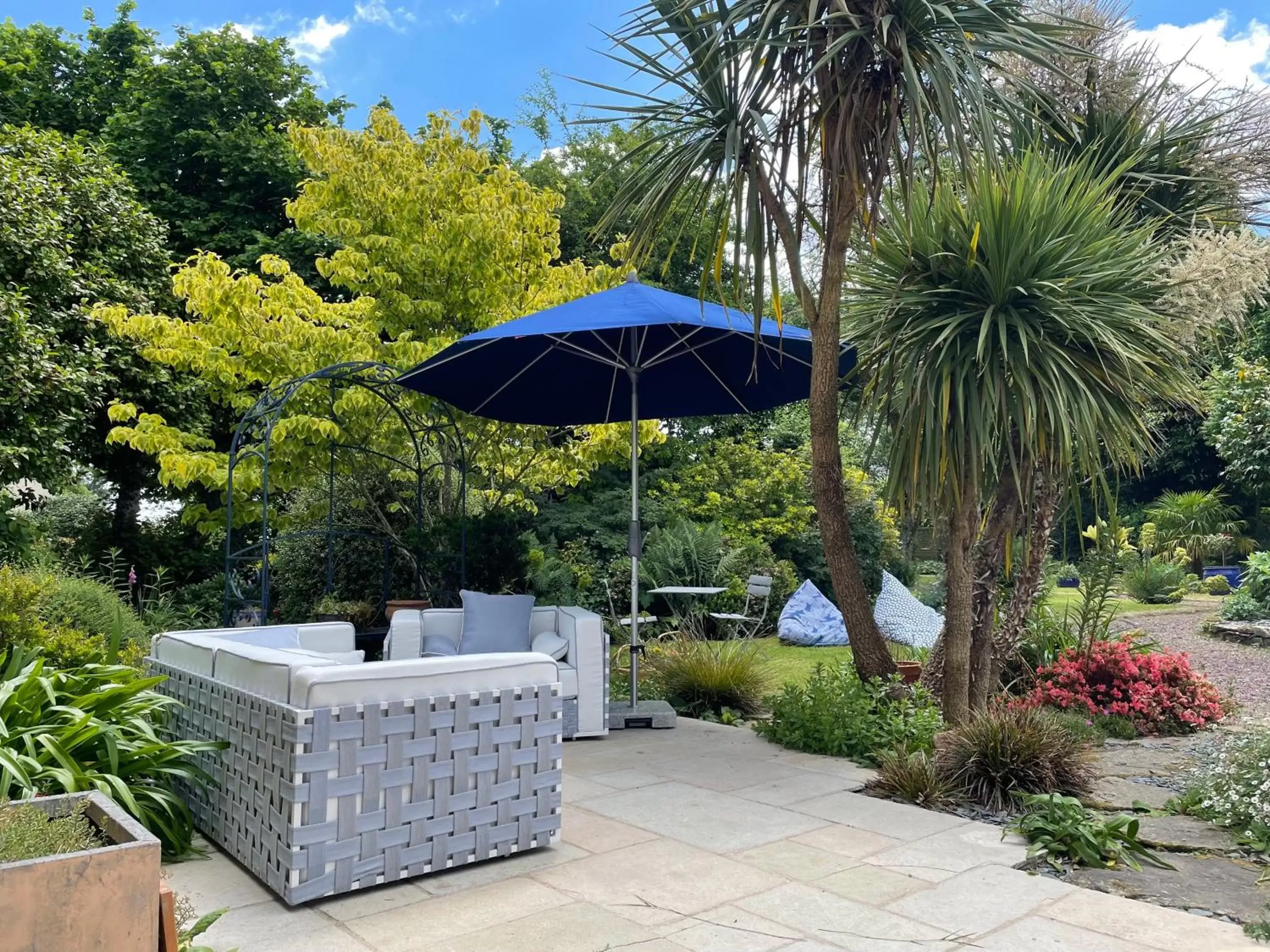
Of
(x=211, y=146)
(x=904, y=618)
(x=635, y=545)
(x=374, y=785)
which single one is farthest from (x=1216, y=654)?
(x=211, y=146)

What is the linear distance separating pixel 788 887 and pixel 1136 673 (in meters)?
3.71

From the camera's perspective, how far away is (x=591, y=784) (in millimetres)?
4094

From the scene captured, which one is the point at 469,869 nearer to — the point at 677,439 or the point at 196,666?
the point at 196,666

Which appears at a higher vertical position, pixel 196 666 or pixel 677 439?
pixel 677 439

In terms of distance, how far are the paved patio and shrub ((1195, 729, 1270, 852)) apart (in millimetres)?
847

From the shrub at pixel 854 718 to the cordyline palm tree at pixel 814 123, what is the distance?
17cm

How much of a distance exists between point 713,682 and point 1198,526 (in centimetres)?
1356

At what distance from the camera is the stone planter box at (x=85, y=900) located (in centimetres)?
176

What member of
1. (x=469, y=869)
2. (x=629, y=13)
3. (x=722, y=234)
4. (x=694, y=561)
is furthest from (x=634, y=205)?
(x=694, y=561)

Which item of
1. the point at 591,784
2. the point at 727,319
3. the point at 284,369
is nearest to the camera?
the point at 591,784

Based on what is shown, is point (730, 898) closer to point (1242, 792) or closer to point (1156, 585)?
point (1242, 792)

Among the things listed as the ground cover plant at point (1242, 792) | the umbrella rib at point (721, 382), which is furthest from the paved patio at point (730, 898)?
the umbrella rib at point (721, 382)

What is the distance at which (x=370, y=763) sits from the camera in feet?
8.96

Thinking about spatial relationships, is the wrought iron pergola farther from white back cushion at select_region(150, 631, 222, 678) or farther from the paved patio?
the paved patio
